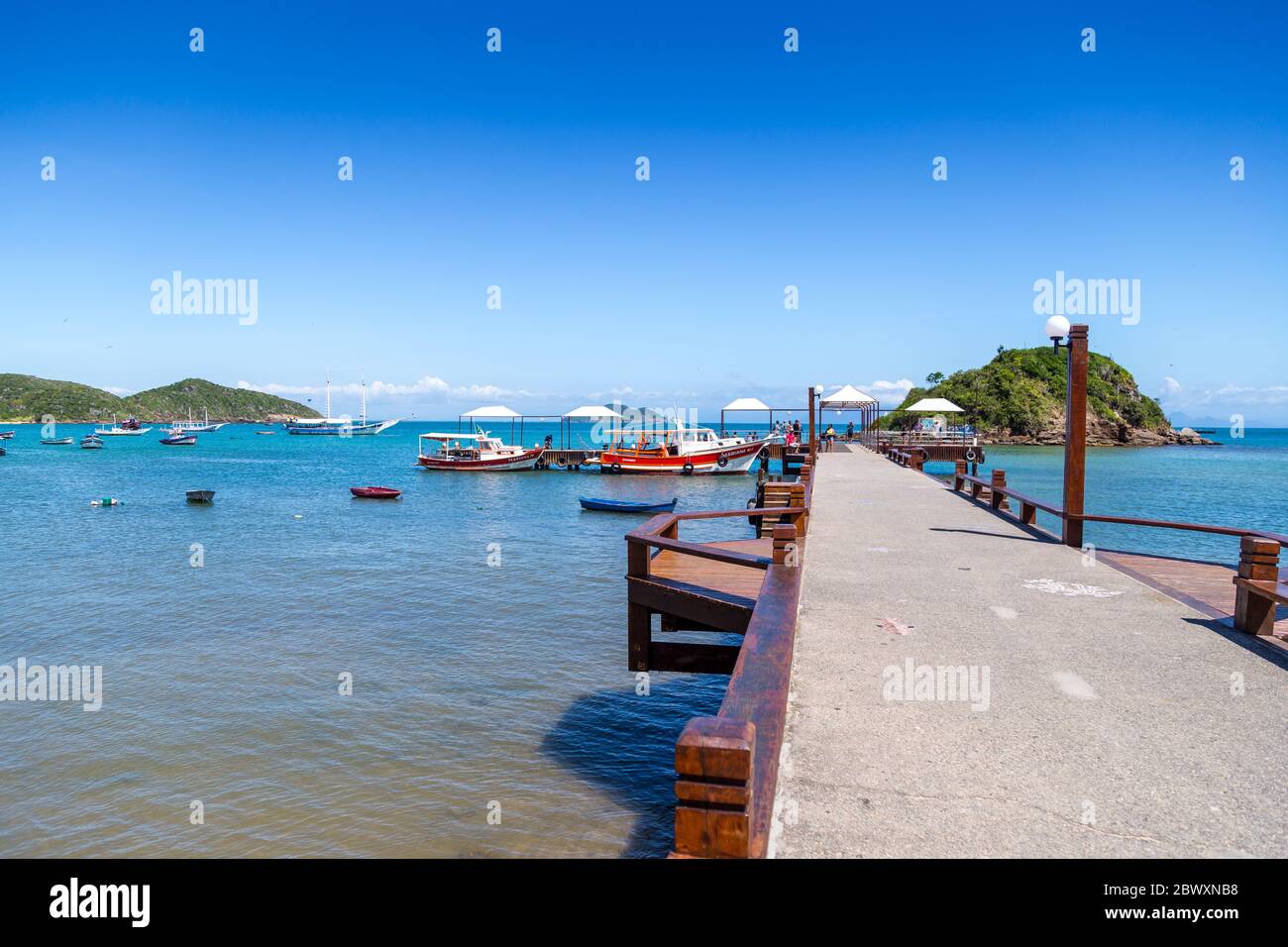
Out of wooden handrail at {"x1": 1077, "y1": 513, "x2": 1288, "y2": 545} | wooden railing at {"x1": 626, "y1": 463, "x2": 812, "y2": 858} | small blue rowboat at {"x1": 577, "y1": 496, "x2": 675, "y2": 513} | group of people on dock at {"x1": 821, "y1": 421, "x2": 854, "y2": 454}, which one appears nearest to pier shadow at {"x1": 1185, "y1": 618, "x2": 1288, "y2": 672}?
wooden handrail at {"x1": 1077, "y1": 513, "x2": 1288, "y2": 545}

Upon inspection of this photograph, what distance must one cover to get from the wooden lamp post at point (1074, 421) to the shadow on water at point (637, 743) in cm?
526

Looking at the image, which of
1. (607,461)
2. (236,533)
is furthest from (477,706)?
(607,461)

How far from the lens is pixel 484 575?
20.3 metres

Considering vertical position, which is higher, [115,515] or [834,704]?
[834,704]

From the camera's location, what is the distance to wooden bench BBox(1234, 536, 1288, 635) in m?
6.02

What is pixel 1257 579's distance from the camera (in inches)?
241

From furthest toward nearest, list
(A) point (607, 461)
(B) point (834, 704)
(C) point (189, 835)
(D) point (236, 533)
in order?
(A) point (607, 461)
(D) point (236, 533)
(C) point (189, 835)
(B) point (834, 704)

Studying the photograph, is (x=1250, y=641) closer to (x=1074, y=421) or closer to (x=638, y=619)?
(x=1074, y=421)

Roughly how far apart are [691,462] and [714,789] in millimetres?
52033

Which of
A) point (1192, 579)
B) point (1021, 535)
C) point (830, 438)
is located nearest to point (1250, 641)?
point (1192, 579)

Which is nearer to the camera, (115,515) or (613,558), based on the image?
(613,558)

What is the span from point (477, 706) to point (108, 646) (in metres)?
8.13

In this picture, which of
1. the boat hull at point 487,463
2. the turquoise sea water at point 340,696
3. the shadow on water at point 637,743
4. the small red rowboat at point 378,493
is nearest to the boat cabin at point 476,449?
the boat hull at point 487,463
